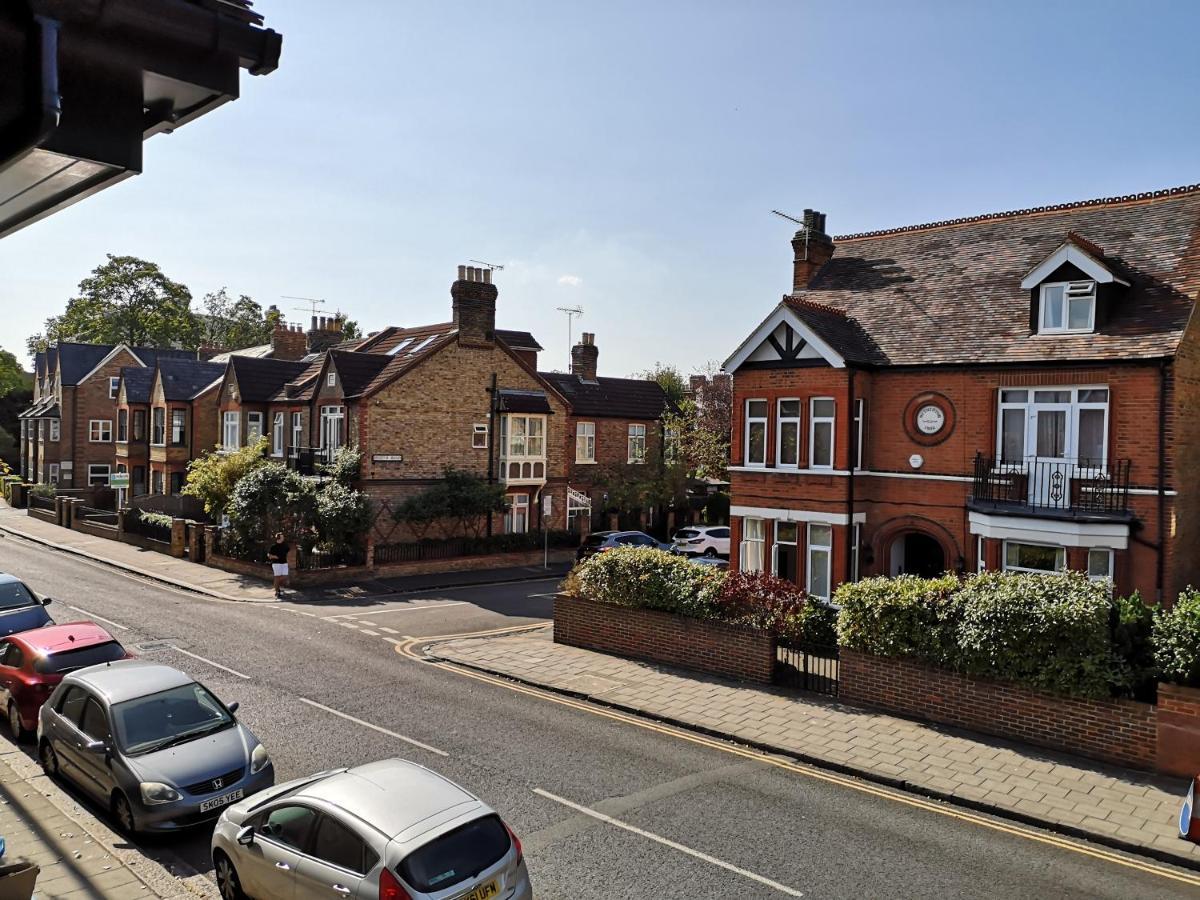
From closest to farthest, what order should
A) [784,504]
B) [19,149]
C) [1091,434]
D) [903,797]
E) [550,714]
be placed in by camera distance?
[19,149]
[903,797]
[550,714]
[1091,434]
[784,504]

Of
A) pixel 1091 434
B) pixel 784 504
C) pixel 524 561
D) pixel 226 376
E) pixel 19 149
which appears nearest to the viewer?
pixel 19 149

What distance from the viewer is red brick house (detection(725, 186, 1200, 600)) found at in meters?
17.5

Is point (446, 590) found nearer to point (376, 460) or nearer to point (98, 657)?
point (376, 460)

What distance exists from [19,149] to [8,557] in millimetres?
37109

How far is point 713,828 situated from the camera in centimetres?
1004

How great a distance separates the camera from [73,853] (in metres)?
8.78

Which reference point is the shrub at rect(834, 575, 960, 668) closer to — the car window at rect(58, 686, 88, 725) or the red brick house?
the red brick house

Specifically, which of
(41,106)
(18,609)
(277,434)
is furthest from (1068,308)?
(277,434)

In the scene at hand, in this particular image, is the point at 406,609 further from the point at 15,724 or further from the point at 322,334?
the point at 322,334

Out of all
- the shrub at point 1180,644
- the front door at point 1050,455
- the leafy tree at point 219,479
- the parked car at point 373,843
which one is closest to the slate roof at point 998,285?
the front door at point 1050,455

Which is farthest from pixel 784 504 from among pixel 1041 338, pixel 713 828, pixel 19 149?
pixel 19 149

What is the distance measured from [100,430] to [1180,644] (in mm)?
58452

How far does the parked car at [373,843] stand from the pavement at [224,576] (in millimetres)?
18997

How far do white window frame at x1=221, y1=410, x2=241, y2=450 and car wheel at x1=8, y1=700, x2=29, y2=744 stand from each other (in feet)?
89.4
